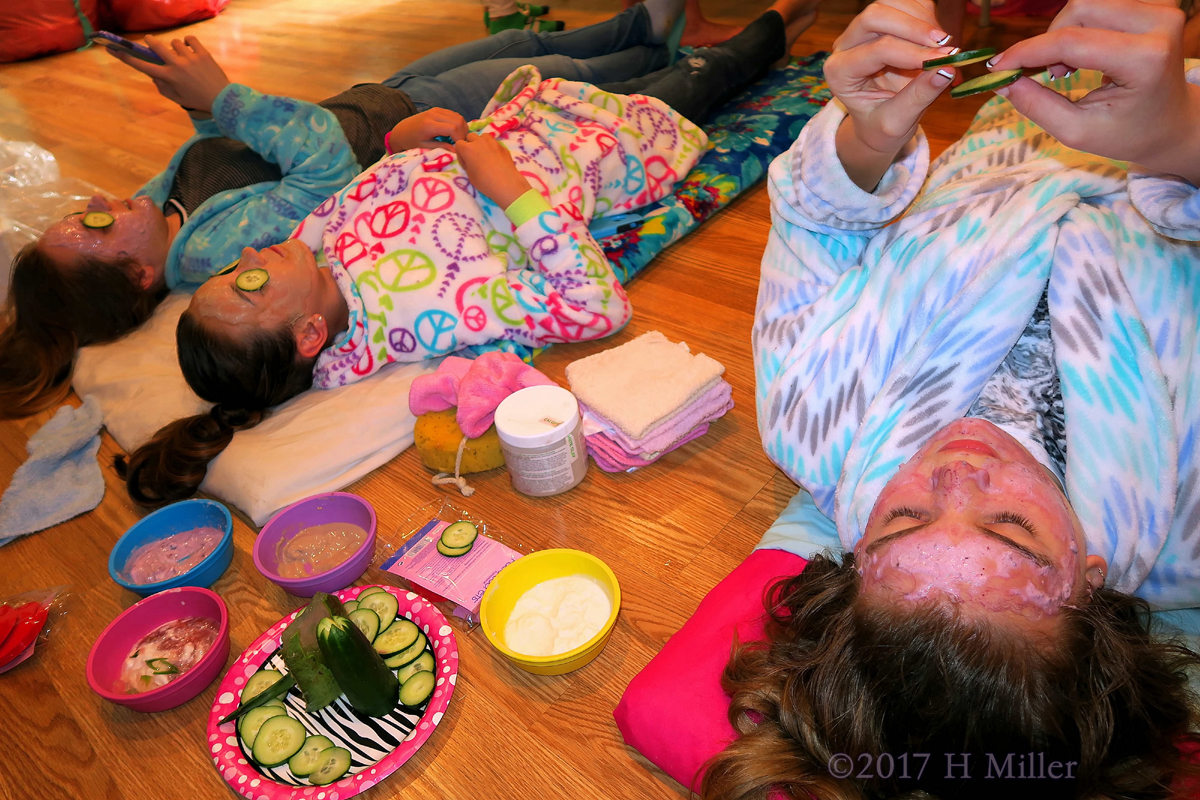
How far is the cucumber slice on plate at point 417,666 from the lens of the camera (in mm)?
1084

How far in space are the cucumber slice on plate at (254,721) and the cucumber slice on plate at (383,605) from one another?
17cm

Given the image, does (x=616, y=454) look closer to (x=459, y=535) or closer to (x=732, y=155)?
(x=459, y=535)

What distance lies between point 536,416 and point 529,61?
4.75 feet

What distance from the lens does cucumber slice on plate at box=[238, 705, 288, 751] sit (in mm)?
1021

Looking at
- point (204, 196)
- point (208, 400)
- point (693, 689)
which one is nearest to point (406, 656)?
point (693, 689)

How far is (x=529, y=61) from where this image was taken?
2.31 meters

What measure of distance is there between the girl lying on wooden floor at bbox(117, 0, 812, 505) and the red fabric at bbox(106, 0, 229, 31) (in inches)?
155

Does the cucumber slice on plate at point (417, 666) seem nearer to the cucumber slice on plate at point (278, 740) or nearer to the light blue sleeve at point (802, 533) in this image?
the cucumber slice on plate at point (278, 740)

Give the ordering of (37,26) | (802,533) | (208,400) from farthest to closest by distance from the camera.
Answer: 1. (37,26)
2. (208,400)
3. (802,533)

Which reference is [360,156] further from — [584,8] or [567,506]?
[584,8]

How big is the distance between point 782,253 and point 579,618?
668mm

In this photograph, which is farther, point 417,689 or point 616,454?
point 616,454

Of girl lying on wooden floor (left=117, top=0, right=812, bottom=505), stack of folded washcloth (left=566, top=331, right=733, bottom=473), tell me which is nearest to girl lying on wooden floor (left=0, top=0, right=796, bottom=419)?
girl lying on wooden floor (left=117, top=0, right=812, bottom=505)

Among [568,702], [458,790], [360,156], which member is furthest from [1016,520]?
[360,156]
